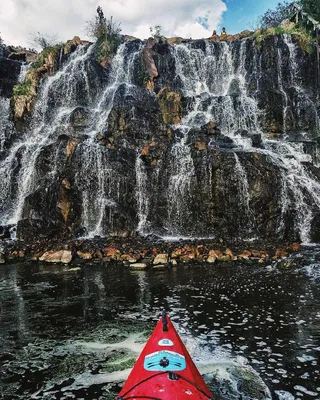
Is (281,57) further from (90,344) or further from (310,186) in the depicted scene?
(90,344)

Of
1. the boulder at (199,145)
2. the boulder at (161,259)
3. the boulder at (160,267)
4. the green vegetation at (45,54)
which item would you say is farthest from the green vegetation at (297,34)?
the boulder at (160,267)

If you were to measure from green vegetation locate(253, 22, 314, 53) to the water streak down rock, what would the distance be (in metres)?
0.63

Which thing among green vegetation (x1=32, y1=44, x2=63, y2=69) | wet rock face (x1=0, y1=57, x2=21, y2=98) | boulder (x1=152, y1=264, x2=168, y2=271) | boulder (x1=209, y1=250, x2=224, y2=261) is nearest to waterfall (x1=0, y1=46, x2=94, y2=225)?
green vegetation (x1=32, y1=44, x2=63, y2=69)

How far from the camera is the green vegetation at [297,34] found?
32.1 meters

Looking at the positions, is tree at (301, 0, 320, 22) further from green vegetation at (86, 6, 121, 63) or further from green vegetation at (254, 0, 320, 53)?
green vegetation at (86, 6, 121, 63)

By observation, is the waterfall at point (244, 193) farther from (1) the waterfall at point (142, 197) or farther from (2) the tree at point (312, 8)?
(2) the tree at point (312, 8)

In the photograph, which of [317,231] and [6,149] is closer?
[317,231]

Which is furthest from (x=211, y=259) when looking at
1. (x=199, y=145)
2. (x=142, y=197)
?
(x=199, y=145)

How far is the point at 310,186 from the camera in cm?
2067

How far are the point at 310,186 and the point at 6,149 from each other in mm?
22240

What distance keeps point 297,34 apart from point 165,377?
34727mm

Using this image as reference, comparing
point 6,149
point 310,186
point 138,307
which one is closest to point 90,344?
point 138,307

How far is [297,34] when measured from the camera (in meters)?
32.3

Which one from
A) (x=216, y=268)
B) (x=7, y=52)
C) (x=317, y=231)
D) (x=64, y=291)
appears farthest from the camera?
(x=7, y=52)
